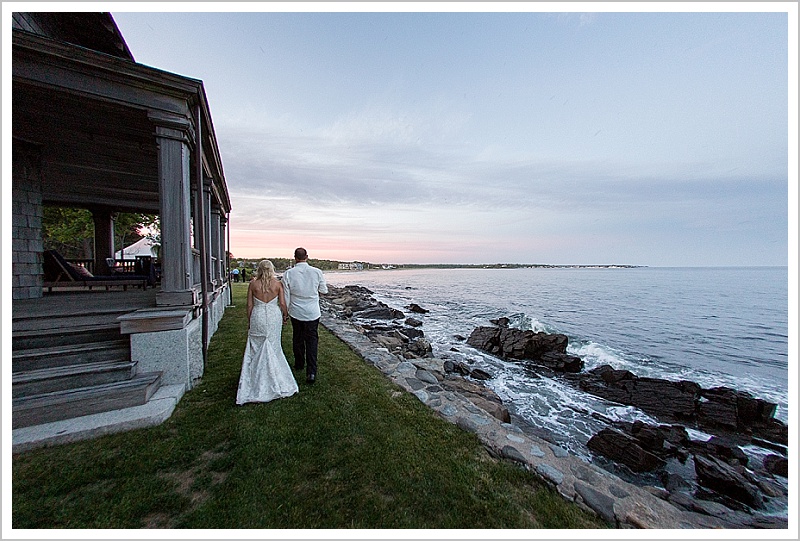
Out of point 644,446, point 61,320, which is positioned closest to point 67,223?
point 61,320

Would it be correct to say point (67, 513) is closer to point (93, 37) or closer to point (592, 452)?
point (592, 452)

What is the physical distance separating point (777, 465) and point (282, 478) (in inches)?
319

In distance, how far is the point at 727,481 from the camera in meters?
4.65

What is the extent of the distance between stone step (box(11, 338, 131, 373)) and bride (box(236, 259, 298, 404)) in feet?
4.82

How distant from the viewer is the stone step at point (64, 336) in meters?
3.85

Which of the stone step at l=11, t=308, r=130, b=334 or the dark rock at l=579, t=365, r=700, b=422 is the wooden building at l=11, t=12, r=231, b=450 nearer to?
the stone step at l=11, t=308, r=130, b=334

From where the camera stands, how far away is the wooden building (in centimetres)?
353

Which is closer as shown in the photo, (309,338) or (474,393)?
(309,338)

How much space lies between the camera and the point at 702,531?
2.36 meters

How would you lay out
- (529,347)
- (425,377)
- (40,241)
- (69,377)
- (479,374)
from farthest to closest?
(529,347) → (479,374) → (40,241) → (425,377) → (69,377)

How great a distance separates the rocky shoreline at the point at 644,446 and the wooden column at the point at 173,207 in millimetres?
3696

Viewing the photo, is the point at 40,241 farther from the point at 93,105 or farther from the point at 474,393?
the point at 474,393

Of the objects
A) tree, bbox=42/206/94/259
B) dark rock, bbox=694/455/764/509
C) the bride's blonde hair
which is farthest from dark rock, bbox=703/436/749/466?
tree, bbox=42/206/94/259

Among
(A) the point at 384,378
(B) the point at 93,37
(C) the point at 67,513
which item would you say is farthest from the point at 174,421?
(B) the point at 93,37
